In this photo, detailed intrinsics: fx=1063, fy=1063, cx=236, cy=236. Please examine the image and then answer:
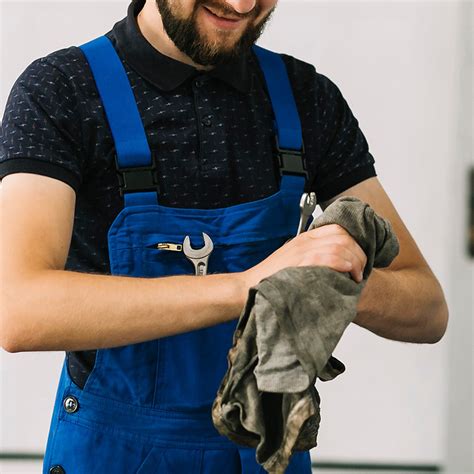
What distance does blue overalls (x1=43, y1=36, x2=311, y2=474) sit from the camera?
137cm

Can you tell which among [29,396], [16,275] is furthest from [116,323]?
[29,396]

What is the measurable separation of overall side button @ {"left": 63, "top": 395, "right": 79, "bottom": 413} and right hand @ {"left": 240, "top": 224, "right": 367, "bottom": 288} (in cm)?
33

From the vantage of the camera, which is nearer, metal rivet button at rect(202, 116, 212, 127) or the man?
the man

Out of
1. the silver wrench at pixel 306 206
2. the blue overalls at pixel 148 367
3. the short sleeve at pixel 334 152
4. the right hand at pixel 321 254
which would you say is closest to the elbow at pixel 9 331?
the blue overalls at pixel 148 367

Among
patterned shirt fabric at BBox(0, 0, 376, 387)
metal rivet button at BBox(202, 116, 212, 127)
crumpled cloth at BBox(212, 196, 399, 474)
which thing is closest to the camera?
crumpled cloth at BBox(212, 196, 399, 474)

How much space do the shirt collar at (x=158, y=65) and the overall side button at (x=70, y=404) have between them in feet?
1.42

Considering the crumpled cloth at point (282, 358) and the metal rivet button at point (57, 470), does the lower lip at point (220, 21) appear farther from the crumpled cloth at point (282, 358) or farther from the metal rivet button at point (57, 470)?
the metal rivet button at point (57, 470)

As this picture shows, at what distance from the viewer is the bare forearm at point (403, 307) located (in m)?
1.36

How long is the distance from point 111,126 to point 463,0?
4.75 ft

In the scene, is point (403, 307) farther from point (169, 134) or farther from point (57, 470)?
point (57, 470)

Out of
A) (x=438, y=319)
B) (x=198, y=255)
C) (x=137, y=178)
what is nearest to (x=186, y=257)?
(x=198, y=255)

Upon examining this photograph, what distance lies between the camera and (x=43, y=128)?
4.37 ft

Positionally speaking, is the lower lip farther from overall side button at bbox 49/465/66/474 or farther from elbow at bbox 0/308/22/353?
overall side button at bbox 49/465/66/474

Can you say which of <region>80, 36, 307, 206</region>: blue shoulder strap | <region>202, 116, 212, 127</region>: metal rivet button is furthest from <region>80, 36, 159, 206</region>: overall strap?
<region>202, 116, 212, 127</region>: metal rivet button
